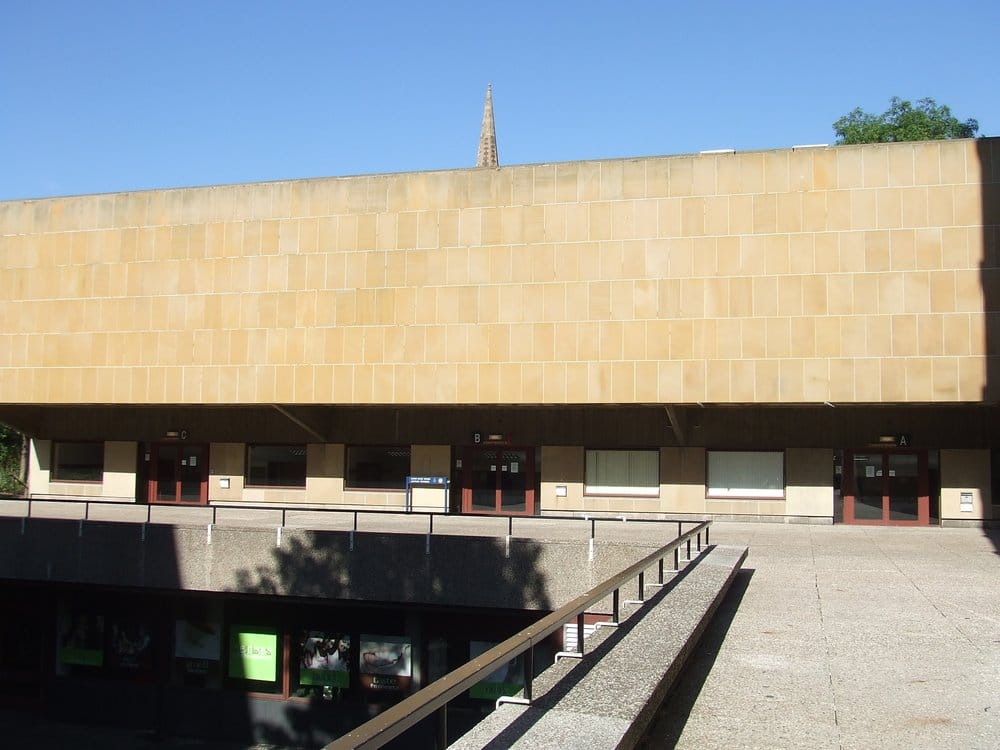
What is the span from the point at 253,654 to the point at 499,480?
36.8 feet

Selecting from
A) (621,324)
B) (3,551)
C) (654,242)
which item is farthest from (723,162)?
(3,551)

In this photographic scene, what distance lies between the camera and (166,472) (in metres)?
36.2

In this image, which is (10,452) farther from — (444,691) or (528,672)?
(444,691)

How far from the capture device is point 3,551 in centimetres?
2291

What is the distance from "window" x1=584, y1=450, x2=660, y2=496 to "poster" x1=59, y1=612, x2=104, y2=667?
14.7m

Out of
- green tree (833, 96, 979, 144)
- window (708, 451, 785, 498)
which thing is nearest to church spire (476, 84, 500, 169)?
green tree (833, 96, 979, 144)

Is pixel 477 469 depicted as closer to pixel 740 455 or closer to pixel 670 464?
pixel 670 464

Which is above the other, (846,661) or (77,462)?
(77,462)

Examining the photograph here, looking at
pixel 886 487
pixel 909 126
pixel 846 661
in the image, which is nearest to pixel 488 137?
pixel 909 126

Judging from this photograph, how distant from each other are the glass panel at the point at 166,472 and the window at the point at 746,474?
18.9 m

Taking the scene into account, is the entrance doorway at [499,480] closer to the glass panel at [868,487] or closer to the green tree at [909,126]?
the glass panel at [868,487]

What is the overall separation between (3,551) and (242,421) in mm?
12444

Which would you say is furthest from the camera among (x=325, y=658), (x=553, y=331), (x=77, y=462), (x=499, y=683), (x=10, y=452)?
(x=10, y=452)

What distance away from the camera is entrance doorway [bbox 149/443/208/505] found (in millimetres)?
35656
